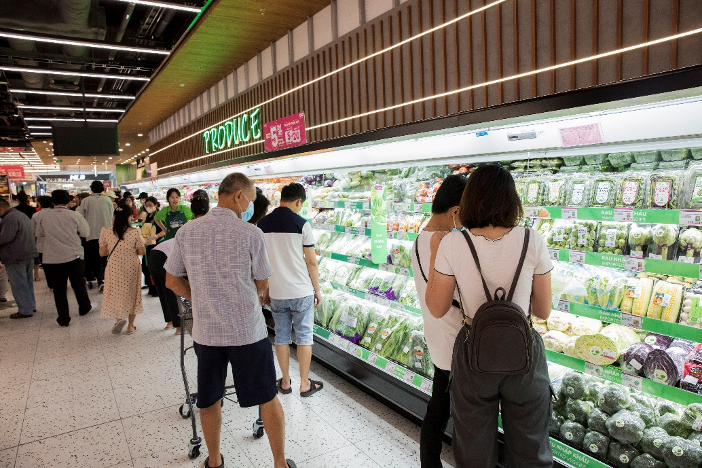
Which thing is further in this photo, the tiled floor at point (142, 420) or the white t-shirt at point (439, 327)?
the tiled floor at point (142, 420)

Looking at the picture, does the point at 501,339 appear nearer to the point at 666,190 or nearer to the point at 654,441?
the point at 654,441

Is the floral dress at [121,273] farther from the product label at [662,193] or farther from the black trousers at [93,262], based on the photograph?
the product label at [662,193]

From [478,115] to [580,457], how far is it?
184 centimetres

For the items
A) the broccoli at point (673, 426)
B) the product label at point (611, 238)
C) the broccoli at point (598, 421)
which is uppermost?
the product label at point (611, 238)

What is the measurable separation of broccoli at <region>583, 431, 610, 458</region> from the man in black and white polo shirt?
2.08 m

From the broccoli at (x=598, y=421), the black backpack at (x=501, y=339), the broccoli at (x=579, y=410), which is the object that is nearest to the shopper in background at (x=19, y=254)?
the black backpack at (x=501, y=339)

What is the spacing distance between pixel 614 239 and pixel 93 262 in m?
8.89

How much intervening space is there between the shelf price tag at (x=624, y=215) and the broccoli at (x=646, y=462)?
1091 mm

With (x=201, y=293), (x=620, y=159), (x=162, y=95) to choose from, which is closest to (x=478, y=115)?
(x=620, y=159)

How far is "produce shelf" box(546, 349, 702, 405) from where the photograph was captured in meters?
2.02

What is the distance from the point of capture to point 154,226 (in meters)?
6.90

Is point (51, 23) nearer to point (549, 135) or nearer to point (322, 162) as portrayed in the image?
point (322, 162)

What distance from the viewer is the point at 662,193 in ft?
7.09

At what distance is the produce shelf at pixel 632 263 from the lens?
78.9 inches
